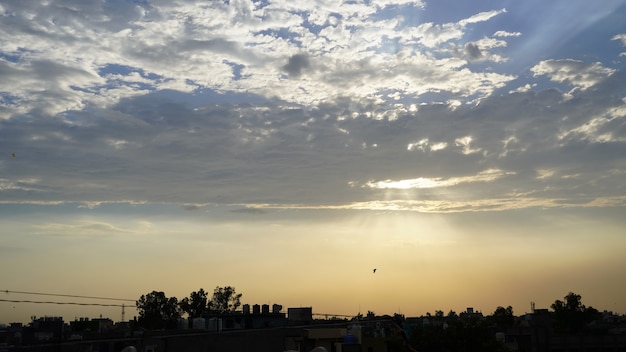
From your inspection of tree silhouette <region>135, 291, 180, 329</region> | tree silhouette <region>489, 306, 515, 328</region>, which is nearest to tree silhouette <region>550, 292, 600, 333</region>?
tree silhouette <region>489, 306, 515, 328</region>

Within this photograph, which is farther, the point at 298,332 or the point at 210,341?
the point at 298,332

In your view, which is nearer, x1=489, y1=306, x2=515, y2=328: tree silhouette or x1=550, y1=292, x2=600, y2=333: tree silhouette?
x1=489, y1=306, x2=515, y2=328: tree silhouette

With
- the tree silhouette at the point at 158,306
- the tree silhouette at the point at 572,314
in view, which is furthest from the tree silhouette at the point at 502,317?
the tree silhouette at the point at 158,306

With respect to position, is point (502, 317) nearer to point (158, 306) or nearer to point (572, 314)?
point (572, 314)

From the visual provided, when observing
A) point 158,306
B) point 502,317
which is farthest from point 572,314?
point 158,306

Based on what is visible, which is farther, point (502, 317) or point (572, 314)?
point (572, 314)

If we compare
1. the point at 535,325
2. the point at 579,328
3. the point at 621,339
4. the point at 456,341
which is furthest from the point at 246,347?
the point at 579,328

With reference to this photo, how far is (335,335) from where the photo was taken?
5969cm

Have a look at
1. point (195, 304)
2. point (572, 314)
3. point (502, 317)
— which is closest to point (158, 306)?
point (195, 304)

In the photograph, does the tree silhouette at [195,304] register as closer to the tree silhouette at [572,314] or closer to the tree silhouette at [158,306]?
the tree silhouette at [158,306]

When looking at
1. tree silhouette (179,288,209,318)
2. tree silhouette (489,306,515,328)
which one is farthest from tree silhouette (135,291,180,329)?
tree silhouette (489,306,515,328)

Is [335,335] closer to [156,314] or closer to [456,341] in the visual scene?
[456,341]

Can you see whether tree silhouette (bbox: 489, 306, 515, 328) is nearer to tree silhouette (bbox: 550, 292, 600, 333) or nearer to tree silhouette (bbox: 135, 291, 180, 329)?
tree silhouette (bbox: 550, 292, 600, 333)

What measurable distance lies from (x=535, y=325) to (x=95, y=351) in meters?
67.7
